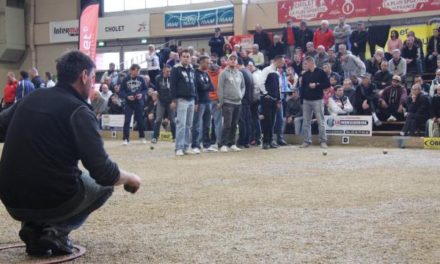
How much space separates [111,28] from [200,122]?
54.8 ft

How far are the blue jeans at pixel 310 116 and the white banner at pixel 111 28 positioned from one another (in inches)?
579

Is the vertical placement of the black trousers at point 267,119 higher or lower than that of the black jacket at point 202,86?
lower

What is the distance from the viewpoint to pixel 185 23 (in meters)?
24.4

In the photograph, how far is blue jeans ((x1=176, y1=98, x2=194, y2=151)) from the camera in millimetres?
10281

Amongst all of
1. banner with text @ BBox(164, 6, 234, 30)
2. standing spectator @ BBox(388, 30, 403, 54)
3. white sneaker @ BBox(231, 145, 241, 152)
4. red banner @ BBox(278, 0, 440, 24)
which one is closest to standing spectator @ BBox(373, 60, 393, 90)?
standing spectator @ BBox(388, 30, 403, 54)

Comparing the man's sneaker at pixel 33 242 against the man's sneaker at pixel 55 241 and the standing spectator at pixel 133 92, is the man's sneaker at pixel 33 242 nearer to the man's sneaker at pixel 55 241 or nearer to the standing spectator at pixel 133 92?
the man's sneaker at pixel 55 241

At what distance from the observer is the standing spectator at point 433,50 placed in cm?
1497

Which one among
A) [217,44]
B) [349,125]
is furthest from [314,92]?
[217,44]

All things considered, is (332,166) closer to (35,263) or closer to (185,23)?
(35,263)

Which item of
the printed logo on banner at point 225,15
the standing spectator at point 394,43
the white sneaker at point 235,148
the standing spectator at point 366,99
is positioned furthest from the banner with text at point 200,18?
the white sneaker at point 235,148

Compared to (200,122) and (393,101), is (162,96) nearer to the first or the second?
(200,122)

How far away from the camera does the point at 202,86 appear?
1099 cm

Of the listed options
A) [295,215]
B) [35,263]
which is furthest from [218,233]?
[35,263]

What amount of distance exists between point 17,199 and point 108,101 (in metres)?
14.2
